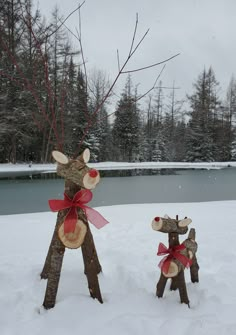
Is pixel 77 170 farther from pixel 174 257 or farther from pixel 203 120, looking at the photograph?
pixel 203 120

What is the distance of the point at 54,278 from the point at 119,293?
459 millimetres

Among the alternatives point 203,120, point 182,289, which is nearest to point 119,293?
point 182,289

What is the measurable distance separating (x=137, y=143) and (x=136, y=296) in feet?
65.1

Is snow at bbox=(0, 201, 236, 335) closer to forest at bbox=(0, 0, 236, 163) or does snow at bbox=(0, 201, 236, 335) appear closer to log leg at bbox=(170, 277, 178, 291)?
log leg at bbox=(170, 277, 178, 291)

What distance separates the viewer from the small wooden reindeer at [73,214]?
4.79ft

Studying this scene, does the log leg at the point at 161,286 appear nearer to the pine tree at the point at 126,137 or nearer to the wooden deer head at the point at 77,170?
the wooden deer head at the point at 77,170

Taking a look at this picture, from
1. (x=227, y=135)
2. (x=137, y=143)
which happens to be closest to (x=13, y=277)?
(x=137, y=143)

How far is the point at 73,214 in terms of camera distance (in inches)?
59.9

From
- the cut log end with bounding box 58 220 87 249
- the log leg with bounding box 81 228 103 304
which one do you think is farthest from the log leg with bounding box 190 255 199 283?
the cut log end with bounding box 58 220 87 249

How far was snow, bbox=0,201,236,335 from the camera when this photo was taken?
1436 millimetres

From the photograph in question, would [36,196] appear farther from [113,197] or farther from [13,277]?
[13,277]

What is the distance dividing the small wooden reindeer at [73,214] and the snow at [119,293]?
12 centimetres

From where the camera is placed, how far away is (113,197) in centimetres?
726

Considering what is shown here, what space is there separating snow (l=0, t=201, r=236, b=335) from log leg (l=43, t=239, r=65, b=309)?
1.9 inches
